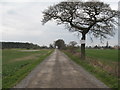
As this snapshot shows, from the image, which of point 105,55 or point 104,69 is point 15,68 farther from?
point 105,55

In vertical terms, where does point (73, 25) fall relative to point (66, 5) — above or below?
below

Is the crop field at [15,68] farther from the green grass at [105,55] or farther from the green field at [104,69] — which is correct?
the green grass at [105,55]

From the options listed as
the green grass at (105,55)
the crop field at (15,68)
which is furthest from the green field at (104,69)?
the green grass at (105,55)

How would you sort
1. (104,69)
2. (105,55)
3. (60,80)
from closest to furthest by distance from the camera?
(60,80) → (104,69) → (105,55)

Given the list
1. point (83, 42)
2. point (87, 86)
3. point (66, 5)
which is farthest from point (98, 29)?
point (87, 86)

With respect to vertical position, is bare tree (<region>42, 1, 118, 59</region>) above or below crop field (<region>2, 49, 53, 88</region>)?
above

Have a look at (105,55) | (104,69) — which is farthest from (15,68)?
(105,55)

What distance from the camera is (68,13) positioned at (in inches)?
1171

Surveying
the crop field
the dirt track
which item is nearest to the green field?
the dirt track

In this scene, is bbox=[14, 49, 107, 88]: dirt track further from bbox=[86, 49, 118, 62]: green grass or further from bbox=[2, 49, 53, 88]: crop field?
bbox=[86, 49, 118, 62]: green grass

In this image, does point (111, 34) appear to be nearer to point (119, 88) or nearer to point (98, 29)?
point (98, 29)

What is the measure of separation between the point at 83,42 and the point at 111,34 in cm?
433


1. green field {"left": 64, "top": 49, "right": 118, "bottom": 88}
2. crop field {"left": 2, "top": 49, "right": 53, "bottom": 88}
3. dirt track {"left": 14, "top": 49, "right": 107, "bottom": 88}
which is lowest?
crop field {"left": 2, "top": 49, "right": 53, "bottom": 88}

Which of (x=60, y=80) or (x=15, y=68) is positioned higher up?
(x=60, y=80)
